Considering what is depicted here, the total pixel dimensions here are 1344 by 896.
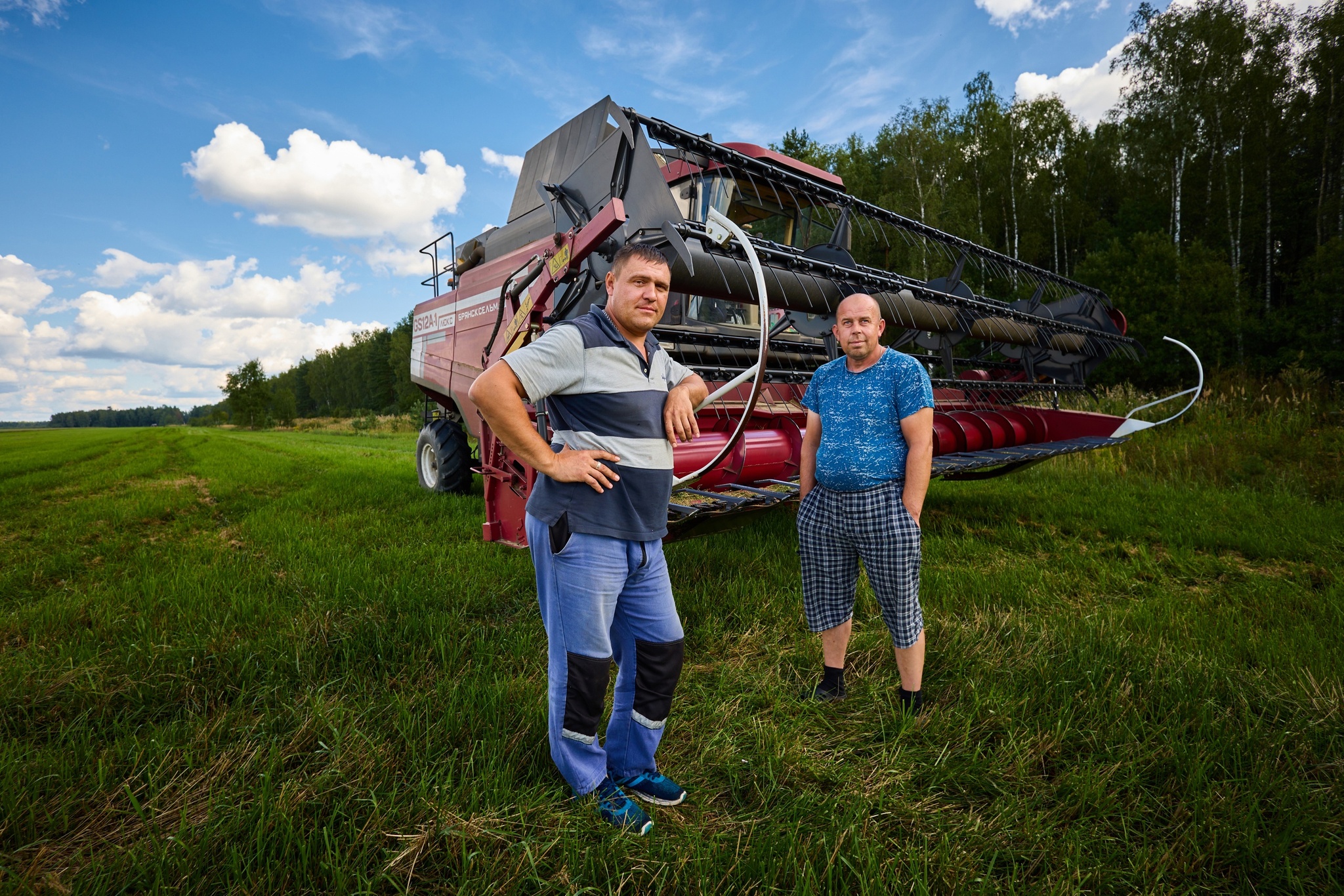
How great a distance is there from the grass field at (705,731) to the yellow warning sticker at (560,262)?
5.76 feet

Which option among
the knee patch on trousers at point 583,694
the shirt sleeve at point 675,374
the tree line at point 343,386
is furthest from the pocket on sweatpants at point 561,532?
the tree line at point 343,386

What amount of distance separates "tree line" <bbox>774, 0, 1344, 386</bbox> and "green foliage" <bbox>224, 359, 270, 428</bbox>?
60.7m

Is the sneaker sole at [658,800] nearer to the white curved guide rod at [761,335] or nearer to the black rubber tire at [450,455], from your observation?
the white curved guide rod at [761,335]

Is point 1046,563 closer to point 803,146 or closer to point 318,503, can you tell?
point 318,503

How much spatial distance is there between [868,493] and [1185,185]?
22549 millimetres

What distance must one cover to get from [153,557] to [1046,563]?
6428mm

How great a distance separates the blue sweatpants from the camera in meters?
1.78

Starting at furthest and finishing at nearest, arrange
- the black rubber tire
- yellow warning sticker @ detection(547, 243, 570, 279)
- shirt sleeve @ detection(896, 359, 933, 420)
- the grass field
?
the black rubber tire, yellow warning sticker @ detection(547, 243, 570, 279), shirt sleeve @ detection(896, 359, 933, 420), the grass field

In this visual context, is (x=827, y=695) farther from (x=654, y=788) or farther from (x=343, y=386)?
(x=343, y=386)

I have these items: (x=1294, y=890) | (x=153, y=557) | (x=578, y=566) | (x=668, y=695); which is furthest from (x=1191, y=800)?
(x=153, y=557)

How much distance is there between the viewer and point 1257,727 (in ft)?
7.16

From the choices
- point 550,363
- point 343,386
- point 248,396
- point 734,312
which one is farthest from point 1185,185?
point 343,386

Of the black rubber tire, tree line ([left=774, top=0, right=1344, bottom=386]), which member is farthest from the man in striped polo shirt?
tree line ([left=774, top=0, right=1344, bottom=386])

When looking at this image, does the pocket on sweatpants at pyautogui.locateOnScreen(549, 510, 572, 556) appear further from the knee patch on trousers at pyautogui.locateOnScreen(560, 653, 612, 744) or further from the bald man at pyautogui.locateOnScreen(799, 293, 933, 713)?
the bald man at pyautogui.locateOnScreen(799, 293, 933, 713)
